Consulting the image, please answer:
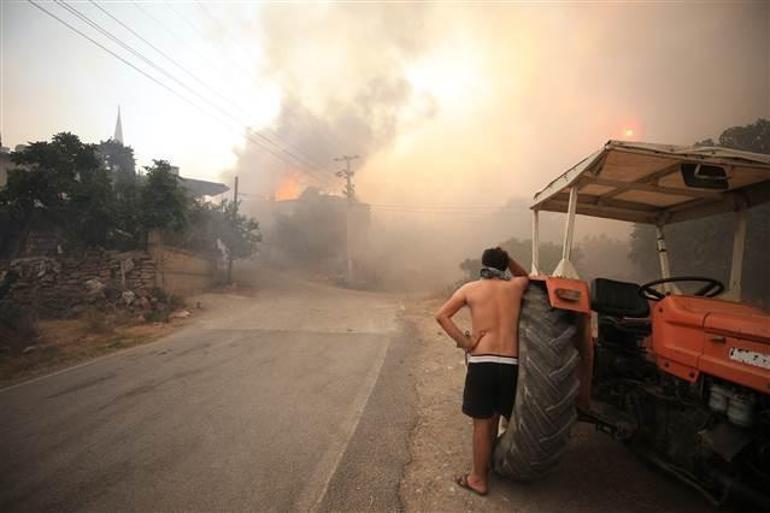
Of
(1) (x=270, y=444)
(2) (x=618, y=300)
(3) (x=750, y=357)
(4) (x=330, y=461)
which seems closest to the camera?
(3) (x=750, y=357)

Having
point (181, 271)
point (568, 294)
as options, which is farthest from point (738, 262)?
point (181, 271)

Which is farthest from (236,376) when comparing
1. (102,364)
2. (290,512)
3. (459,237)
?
(459,237)

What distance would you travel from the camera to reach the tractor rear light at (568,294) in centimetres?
286

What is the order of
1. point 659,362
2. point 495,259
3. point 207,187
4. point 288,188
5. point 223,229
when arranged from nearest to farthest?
point 659,362 < point 495,259 < point 223,229 < point 207,187 < point 288,188

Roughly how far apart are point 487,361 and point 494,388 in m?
0.19

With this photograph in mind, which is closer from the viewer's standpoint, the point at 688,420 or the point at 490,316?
the point at 688,420

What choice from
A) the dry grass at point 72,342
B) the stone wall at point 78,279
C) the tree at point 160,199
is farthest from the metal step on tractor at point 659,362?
the tree at point 160,199

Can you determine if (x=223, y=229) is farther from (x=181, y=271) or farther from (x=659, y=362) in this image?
(x=659, y=362)

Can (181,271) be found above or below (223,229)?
below

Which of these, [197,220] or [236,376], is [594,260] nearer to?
[197,220]

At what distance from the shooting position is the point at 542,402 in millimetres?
2572

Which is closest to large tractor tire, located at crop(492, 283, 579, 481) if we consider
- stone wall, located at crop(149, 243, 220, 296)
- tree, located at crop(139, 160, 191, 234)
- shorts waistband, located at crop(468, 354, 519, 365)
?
shorts waistband, located at crop(468, 354, 519, 365)

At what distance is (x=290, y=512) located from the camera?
2.70m

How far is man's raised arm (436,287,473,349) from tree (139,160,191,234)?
1491 centimetres
